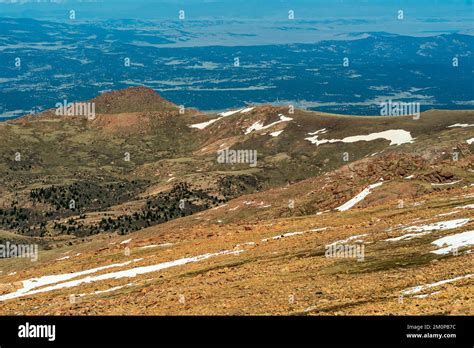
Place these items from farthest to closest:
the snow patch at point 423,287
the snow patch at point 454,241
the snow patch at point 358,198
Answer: the snow patch at point 358,198, the snow patch at point 454,241, the snow patch at point 423,287

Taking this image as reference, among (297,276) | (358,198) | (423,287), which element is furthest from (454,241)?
(358,198)

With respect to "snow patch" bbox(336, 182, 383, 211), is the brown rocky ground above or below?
above

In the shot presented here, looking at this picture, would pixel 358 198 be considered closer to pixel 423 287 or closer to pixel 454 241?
pixel 454 241

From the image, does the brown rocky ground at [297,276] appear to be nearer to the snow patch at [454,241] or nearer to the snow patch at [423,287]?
the snow patch at [423,287]

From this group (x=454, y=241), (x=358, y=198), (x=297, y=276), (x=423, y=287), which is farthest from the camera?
(x=358, y=198)

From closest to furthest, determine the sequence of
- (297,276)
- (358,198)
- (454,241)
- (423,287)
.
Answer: (423,287) → (297,276) → (454,241) → (358,198)

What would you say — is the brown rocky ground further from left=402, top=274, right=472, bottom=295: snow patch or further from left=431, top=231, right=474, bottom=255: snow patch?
left=431, top=231, right=474, bottom=255: snow patch

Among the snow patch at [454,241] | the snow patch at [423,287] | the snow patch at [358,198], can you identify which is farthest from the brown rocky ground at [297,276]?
the snow patch at [358,198]

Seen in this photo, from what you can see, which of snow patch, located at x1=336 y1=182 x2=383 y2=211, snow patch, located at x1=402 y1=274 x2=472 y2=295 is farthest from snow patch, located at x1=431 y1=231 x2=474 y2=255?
snow patch, located at x1=336 y1=182 x2=383 y2=211

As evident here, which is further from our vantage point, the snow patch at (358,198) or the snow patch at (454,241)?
the snow patch at (358,198)
